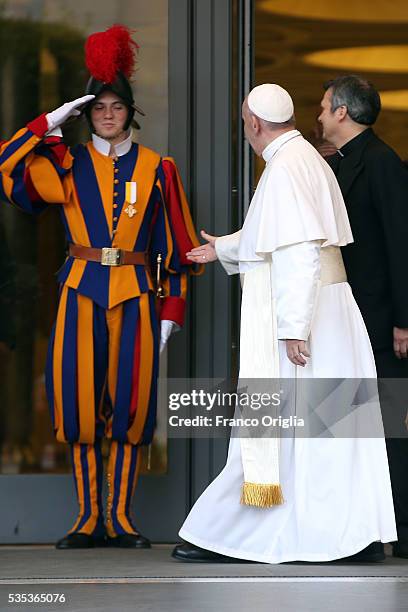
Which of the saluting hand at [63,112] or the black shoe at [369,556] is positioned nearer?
the black shoe at [369,556]

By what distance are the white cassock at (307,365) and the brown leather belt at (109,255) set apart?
1.72 ft

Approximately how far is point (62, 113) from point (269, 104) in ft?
2.55

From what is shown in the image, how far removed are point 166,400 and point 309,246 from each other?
1.26 metres

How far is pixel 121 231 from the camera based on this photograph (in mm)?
5777

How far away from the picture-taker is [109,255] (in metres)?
5.73

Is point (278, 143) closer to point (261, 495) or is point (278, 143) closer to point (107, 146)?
point (107, 146)

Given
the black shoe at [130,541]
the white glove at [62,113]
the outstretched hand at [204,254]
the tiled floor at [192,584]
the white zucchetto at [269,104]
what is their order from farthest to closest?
1. the black shoe at [130,541]
2. the white glove at [62,113]
3. the outstretched hand at [204,254]
4. the white zucchetto at [269,104]
5. the tiled floor at [192,584]

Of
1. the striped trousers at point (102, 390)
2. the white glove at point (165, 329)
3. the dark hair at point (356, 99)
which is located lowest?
the striped trousers at point (102, 390)

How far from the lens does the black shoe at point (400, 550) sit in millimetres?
5602

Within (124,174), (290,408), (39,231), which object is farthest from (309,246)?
(39,231)

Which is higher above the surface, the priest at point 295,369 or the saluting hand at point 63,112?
the saluting hand at point 63,112

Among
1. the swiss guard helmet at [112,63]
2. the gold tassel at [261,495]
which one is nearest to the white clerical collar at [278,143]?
the swiss guard helmet at [112,63]

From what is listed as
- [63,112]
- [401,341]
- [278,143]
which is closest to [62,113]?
[63,112]

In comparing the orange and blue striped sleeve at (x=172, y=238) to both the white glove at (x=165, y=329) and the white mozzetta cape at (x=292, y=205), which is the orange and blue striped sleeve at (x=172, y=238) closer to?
the white glove at (x=165, y=329)
